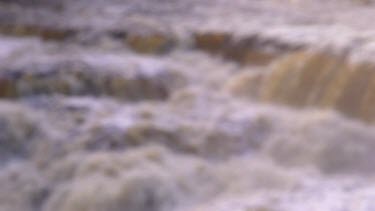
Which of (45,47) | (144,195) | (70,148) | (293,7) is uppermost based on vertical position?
(293,7)

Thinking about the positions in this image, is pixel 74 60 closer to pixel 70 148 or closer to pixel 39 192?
pixel 70 148

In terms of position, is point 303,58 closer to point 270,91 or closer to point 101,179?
point 270,91

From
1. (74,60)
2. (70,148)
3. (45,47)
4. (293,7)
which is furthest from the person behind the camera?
(293,7)

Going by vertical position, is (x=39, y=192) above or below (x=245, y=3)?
below

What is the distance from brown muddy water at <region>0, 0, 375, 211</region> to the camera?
3.25m

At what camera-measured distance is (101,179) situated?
10.6ft

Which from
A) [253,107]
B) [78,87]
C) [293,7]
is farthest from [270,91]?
[293,7]

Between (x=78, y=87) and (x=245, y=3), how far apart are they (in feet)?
8.87

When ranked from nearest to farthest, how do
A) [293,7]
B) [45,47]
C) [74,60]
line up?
[74,60] < [45,47] < [293,7]

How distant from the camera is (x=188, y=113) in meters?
4.13

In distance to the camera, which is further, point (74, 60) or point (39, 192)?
point (74, 60)

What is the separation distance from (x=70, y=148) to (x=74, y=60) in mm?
1193

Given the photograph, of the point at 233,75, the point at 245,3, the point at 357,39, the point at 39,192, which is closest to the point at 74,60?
the point at 233,75

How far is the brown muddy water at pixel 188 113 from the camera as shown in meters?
3.25
